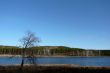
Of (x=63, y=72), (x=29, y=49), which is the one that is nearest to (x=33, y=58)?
(x=29, y=49)

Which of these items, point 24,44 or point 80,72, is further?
point 24,44

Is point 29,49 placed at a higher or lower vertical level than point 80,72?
higher

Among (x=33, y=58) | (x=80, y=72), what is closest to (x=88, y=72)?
(x=80, y=72)

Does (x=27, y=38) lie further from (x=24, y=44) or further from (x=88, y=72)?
(x=88, y=72)

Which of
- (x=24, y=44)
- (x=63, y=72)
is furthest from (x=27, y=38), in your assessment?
(x=63, y=72)

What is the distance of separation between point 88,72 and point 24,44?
1784 centimetres

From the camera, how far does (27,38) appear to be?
6203 cm

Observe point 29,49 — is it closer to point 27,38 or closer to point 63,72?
point 27,38

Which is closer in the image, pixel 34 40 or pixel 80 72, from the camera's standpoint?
pixel 80 72

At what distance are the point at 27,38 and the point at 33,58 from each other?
479cm

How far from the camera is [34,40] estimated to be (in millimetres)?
61906

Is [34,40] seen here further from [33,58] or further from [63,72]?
[63,72]

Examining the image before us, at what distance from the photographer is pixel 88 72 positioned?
4997cm

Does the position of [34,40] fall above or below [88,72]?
above
